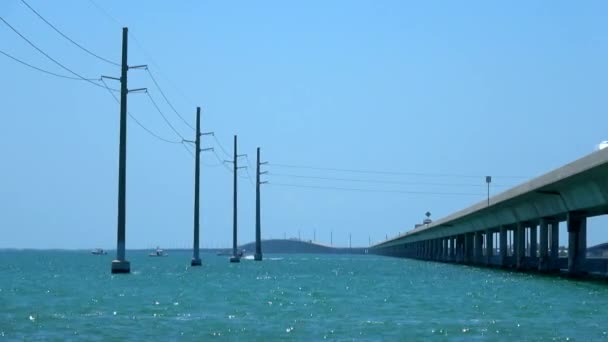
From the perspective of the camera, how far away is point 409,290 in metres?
51.0

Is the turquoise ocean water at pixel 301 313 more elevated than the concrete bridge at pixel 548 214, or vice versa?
the concrete bridge at pixel 548 214

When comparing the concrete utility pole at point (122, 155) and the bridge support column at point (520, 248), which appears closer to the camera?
the concrete utility pole at point (122, 155)

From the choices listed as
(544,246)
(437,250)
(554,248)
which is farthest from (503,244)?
(437,250)

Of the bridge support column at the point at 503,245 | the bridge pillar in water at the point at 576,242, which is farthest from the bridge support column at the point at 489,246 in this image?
the bridge pillar in water at the point at 576,242

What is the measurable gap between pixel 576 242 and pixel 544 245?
953 cm

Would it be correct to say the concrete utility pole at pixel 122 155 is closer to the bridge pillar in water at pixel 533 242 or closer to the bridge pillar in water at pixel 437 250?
the bridge pillar in water at pixel 533 242

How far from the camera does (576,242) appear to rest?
65.1m

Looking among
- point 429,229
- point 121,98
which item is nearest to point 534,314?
point 121,98

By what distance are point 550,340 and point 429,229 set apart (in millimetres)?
109003

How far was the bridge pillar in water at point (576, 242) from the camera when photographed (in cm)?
6412

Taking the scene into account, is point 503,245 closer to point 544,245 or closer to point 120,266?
point 544,245

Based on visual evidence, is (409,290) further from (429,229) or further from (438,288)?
(429,229)

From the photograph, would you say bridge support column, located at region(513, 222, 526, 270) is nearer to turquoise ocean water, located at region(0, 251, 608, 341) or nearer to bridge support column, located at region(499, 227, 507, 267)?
bridge support column, located at region(499, 227, 507, 267)

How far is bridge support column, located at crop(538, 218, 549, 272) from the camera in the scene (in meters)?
73.6
